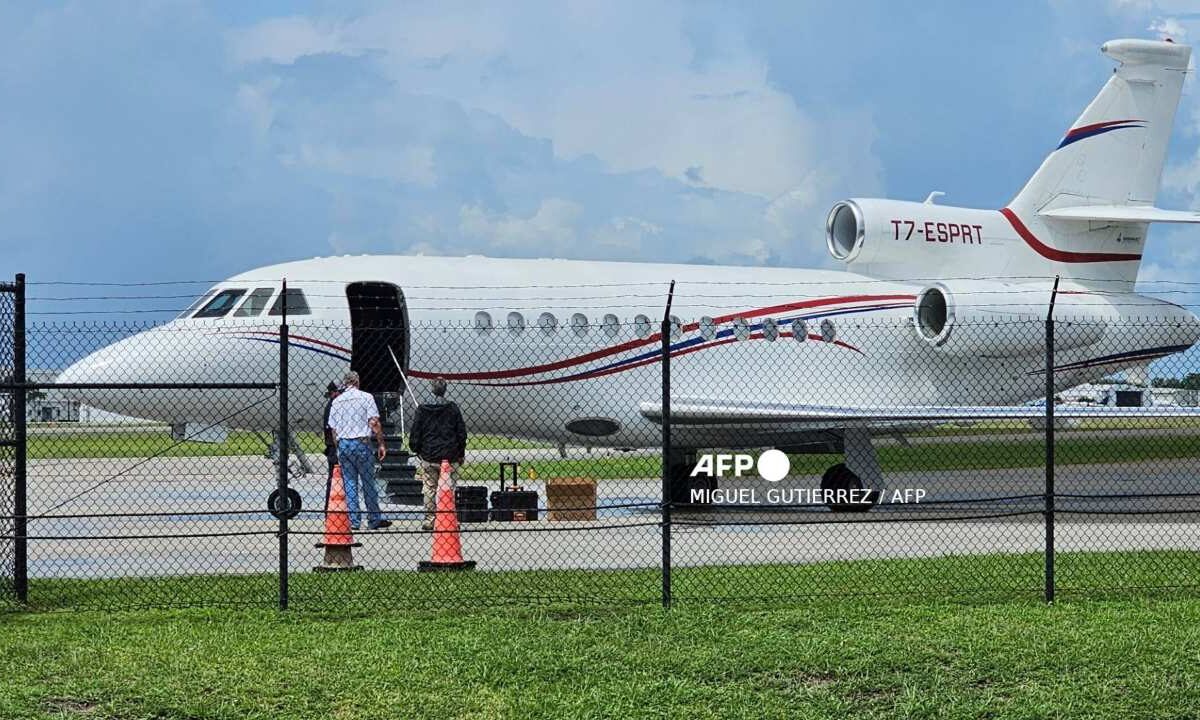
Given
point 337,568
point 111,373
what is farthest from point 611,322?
point 337,568


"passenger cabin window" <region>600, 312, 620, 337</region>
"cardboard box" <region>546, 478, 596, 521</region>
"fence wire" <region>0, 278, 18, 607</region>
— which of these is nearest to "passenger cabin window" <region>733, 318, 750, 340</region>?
"passenger cabin window" <region>600, 312, 620, 337</region>

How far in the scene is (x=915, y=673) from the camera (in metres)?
9.03

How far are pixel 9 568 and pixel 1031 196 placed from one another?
19.2 meters

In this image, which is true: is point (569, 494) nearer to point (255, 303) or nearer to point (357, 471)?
point (357, 471)

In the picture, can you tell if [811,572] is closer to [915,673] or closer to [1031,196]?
[915,673]

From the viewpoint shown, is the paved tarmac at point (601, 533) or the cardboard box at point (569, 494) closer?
the paved tarmac at point (601, 533)

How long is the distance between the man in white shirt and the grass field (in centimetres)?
548

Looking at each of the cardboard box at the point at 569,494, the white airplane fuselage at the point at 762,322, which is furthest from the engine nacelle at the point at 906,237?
the cardboard box at the point at 569,494

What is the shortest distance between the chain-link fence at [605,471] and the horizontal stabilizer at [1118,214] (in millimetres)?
1804

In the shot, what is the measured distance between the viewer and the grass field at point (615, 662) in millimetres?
8344

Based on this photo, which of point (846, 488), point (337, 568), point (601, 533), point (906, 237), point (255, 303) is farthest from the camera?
point (906, 237)

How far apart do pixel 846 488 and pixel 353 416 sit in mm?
7939

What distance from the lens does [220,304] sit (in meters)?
20.1

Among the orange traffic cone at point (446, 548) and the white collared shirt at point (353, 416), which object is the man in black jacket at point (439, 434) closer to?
the white collared shirt at point (353, 416)
